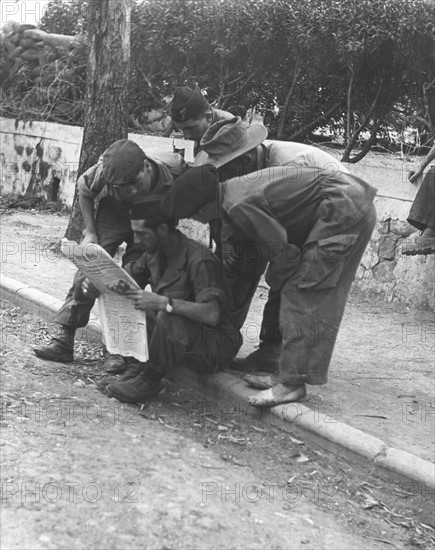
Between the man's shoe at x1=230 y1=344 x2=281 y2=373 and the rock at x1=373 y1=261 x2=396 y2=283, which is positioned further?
the rock at x1=373 y1=261 x2=396 y2=283

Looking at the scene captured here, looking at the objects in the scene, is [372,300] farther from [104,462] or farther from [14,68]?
[14,68]

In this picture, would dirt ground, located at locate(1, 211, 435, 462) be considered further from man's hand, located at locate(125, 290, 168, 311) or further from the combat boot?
the combat boot

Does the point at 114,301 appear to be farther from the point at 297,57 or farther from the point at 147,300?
the point at 297,57

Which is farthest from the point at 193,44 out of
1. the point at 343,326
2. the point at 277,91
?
the point at 343,326

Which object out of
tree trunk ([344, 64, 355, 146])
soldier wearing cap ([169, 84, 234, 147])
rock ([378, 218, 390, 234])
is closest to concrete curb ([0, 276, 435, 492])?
soldier wearing cap ([169, 84, 234, 147])

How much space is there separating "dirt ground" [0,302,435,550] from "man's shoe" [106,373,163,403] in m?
0.05

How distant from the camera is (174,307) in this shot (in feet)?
15.3

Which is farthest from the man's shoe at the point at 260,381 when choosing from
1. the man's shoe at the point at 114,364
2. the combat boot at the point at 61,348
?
the combat boot at the point at 61,348

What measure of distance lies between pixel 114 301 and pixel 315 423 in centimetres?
129

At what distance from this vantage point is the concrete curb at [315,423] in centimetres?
416

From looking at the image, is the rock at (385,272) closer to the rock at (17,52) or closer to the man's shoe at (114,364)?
the man's shoe at (114,364)

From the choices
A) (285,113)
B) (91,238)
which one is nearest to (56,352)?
(91,238)

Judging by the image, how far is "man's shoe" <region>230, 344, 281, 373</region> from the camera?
17.9ft

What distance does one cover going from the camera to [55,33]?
1512 cm
